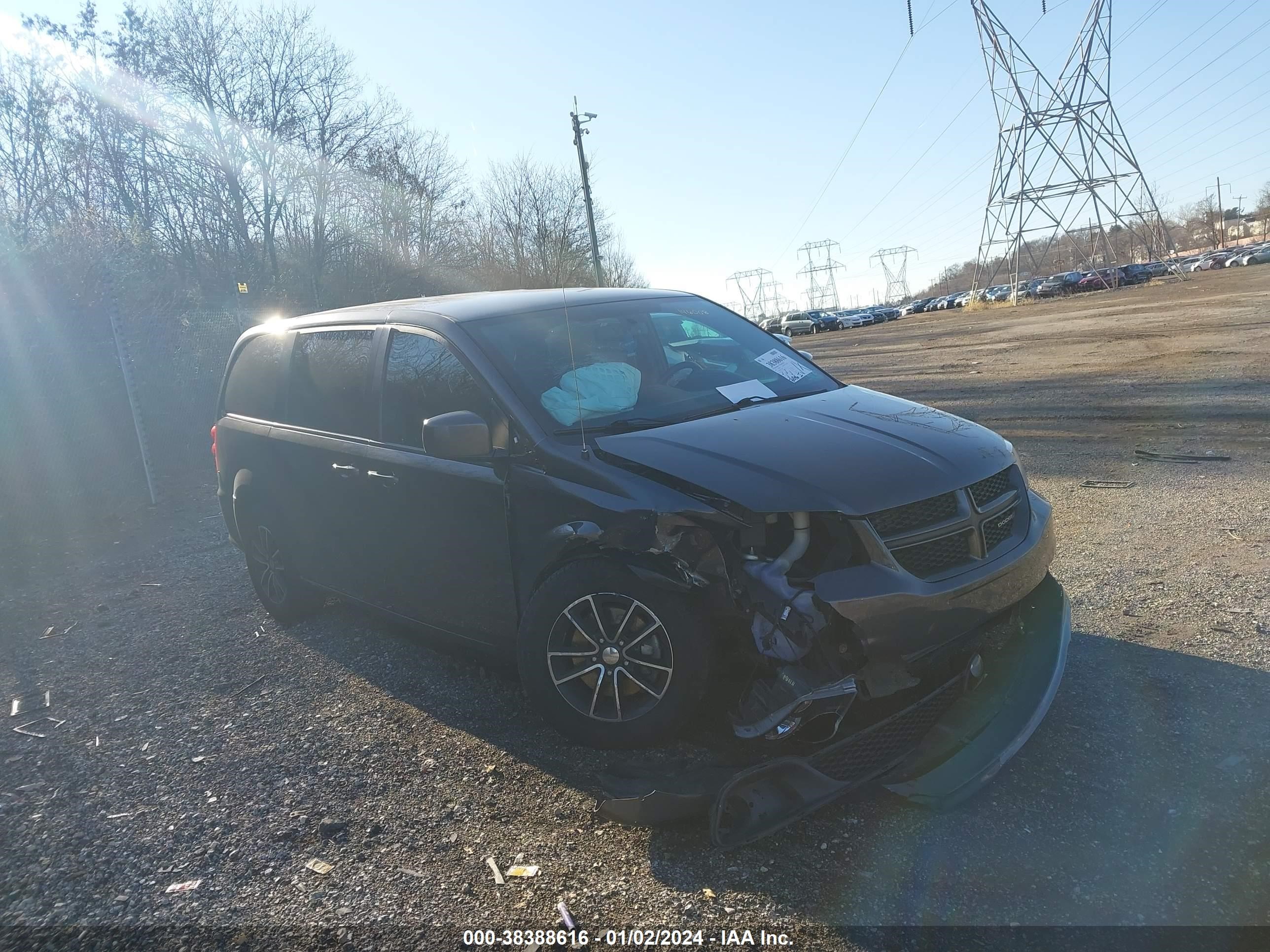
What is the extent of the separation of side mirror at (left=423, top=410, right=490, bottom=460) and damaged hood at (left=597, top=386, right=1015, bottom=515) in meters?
0.49

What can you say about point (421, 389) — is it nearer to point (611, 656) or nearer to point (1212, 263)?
point (611, 656)

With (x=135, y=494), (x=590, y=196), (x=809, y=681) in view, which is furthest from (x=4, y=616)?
(x=590, y=196)

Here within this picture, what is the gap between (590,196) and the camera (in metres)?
38.2

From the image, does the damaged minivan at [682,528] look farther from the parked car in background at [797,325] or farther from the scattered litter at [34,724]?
the parked car in background at [797,325]

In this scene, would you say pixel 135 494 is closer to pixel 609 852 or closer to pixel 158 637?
pixel 158 637

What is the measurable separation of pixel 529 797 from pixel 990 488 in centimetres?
Result: 204

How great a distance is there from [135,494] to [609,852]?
11.0 m

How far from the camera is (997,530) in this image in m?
3.22

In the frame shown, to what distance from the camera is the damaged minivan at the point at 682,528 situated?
9.29 ft

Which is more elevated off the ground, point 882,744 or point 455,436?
point 455,436

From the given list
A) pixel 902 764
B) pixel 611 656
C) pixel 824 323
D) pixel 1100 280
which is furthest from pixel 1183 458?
pixel 824 323

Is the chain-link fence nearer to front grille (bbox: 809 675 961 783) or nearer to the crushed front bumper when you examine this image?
the crushed front bumper

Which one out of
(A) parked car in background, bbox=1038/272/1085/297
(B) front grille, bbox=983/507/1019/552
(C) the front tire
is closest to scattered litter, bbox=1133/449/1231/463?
(B) front grille, bbox=983/507/1019/552

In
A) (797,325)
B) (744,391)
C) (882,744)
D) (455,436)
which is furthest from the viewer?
(797,325)
